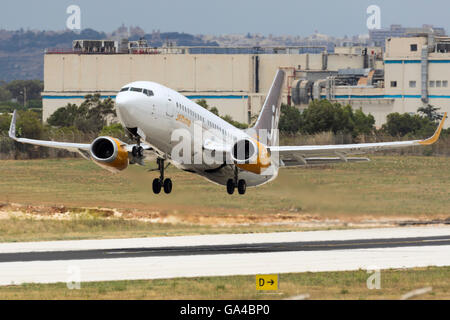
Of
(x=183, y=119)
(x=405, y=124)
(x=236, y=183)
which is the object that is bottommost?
(x=405, y=124)

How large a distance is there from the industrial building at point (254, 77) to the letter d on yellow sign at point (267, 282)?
136611mm

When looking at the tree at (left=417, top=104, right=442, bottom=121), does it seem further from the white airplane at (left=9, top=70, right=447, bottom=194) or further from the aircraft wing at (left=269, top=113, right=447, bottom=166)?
the aircraft wing at (left=269, top=113, right=447, bottom=166)

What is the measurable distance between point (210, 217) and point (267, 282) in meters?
33.3

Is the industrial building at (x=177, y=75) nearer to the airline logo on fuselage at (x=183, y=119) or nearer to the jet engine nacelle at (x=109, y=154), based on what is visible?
the jet engine nacelle at (x=109, y=154)

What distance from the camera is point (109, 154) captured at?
61312 mm

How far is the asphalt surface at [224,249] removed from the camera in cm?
5659

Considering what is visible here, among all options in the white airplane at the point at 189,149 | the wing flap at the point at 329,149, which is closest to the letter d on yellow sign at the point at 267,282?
the white airplane at the point at 189,149

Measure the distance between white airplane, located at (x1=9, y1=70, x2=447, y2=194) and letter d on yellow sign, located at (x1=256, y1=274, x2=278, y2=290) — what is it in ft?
42.8

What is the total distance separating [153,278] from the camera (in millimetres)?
47906

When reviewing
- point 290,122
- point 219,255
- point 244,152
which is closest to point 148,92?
point 244,152

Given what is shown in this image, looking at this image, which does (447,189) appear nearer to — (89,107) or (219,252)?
(219,252)

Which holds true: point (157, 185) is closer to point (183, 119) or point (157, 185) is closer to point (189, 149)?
point (189, 149)

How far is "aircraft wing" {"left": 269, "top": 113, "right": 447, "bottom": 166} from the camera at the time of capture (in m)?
64.8

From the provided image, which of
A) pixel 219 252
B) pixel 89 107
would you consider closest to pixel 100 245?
pixel 219 252
